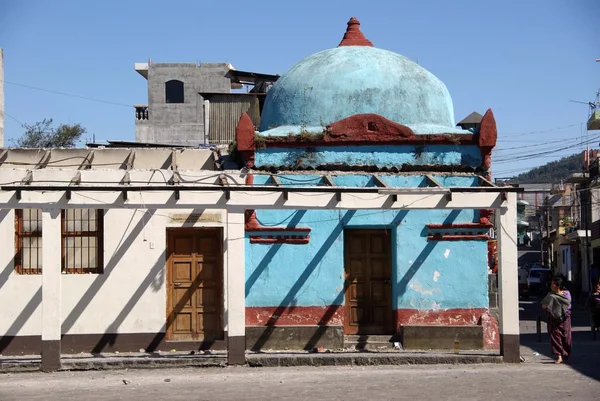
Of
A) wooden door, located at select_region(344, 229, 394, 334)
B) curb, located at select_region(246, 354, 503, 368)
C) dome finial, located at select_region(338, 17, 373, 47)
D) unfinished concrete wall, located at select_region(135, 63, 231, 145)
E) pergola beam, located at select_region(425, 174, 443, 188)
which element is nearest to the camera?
curb, located at select_region(246, 354, 503, 368)

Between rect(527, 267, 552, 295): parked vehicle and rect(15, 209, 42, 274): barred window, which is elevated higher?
rect(15, 209, 42, 274): barred window

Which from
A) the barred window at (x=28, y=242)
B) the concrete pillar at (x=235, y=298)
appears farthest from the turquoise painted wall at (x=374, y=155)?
the barred window at (x=28, y=242)

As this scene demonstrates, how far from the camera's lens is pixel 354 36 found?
20484 mm

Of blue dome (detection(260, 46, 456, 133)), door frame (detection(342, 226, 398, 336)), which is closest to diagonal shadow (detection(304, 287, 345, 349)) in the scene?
door frame (detection(342, 226, 398, 336))

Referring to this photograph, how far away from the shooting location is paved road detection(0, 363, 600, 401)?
474 inches

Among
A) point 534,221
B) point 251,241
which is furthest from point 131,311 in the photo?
point 534,221

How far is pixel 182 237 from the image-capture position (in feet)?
58.1

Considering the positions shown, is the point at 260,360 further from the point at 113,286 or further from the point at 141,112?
the point at 141,112

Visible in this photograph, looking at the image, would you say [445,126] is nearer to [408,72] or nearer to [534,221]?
[408,72]

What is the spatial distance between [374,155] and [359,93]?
133 cm

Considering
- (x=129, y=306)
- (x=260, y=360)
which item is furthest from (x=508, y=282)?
(x=129, y=306)

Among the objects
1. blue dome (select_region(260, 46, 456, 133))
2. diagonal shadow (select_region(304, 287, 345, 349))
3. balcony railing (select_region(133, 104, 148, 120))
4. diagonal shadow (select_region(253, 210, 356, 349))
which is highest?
balcony railing (select_region(133, 104, 148, 120))

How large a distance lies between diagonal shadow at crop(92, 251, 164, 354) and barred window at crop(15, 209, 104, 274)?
0.81 metres

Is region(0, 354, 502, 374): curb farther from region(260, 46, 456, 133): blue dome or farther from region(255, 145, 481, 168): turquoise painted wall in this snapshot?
region(260, 46, 456, 133): blue dome
